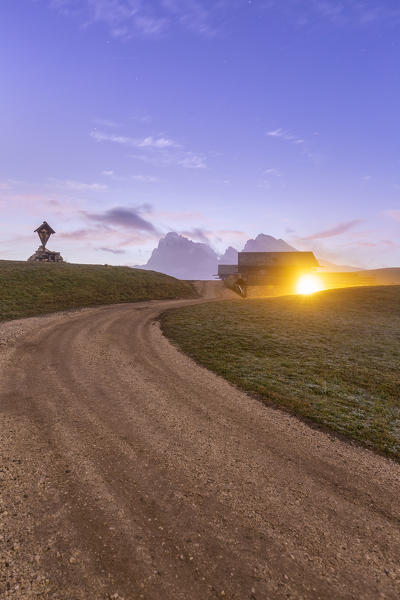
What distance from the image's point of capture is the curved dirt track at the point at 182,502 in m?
4.41

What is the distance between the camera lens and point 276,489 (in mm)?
6480

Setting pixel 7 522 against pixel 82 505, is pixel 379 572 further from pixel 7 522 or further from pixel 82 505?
pixel 7 522

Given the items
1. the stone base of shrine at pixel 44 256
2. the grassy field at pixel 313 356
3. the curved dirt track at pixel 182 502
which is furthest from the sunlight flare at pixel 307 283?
the curved dirt track at pixel 182 502

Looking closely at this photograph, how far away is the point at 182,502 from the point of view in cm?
593

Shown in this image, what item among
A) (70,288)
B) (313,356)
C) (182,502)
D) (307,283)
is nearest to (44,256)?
(70,288)

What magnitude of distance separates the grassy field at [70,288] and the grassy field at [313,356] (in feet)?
43.7

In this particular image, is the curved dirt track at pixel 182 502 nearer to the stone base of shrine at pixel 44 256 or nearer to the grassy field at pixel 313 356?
the grassy field at pixel 313 356

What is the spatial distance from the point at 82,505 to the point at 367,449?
776 cm

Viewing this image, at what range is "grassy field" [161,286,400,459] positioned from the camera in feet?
34.6

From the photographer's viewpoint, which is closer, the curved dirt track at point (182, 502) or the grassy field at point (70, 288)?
the curved dirt track at point (182, 502)

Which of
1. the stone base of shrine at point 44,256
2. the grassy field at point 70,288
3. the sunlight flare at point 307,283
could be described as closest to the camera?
the grassy field at point 70,288

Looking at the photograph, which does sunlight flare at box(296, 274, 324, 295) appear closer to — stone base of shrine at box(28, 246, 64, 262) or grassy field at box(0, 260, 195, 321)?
grassy field at box(0, 260, 195, 321)

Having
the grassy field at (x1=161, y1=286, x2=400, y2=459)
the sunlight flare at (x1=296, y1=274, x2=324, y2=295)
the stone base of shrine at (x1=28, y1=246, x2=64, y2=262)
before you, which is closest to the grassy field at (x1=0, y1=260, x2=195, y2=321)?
the grassy field at (x1=161, y1=286, x2=400, y2=459)

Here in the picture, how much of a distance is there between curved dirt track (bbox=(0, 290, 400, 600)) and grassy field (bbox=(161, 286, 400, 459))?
168 cm
